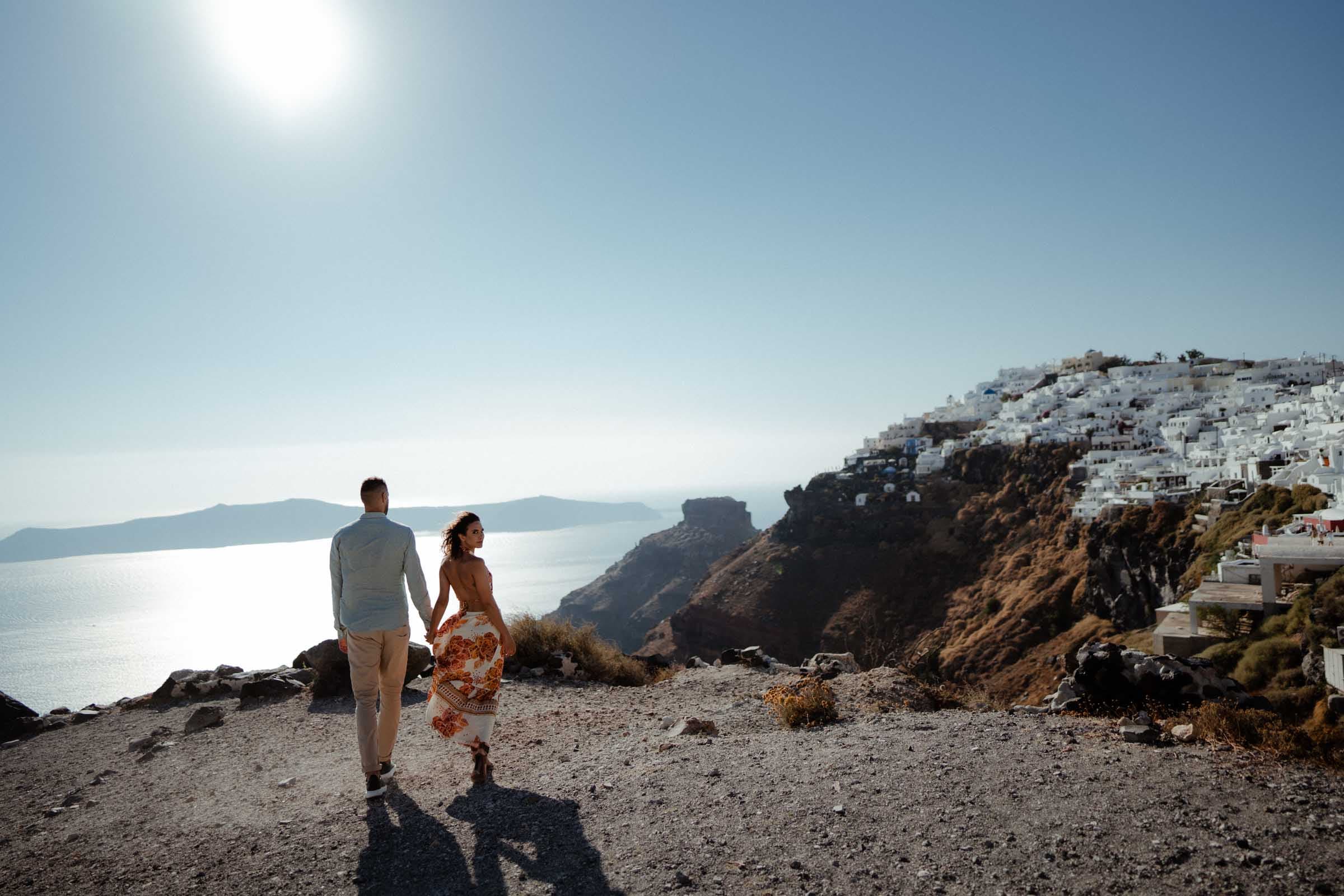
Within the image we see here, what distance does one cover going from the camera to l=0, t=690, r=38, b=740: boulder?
311 inches

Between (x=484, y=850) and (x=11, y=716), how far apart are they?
27.9 ft

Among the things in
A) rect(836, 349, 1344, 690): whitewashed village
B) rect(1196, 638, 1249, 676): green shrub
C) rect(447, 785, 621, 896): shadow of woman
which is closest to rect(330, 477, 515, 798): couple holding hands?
rect(447, 785, 621, 896): shadow of woman

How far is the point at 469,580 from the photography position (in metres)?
4.43

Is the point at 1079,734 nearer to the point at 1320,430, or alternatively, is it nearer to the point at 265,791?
the point at 265,791

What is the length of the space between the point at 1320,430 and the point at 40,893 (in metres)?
47.5

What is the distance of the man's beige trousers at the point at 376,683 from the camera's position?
420cm

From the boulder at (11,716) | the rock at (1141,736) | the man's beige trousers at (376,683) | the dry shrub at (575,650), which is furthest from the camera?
the dry shrub at (575,650)

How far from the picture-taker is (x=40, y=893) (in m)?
3.41

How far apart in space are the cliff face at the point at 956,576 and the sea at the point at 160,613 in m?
17.1

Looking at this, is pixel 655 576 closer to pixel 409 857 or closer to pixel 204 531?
pixel 409 857

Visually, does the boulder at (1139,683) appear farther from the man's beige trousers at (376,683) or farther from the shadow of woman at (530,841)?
the man's beige trousers at (376,683)

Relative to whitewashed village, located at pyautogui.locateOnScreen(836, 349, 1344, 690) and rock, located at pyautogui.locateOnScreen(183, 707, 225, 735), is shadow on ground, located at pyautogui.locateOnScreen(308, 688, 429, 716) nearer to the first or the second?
rock, located at pyautogui.locateOnScreen(183, 707, 225, 735)

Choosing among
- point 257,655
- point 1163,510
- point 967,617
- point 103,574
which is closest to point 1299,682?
point 1163,510

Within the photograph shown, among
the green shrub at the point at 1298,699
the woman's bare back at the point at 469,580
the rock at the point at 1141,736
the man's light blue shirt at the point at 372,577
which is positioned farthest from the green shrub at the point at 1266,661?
the man's light blue shirt at the point at 372,577
